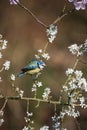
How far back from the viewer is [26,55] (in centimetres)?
848

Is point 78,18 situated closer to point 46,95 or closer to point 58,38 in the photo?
point 58,38

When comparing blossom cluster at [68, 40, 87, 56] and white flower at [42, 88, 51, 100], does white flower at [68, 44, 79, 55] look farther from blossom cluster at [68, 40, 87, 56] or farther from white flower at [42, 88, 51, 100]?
white flower at [42, 88, 51, 100]

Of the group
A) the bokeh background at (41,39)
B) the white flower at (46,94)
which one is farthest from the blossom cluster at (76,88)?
the bokeh background at (41,39)

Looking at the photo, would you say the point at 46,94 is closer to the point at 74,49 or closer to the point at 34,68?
the point at 34,68

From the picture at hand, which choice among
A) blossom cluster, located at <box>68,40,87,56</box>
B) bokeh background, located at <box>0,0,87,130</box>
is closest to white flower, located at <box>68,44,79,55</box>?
blossom cluster, located at <box>68,40,87,56</box>

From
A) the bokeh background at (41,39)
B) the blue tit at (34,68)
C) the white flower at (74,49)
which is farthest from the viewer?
the bokeh background at (41,39)

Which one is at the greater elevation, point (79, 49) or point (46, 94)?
point (79, 49)

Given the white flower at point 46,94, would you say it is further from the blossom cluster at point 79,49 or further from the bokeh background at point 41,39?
the bokeh background at point 41,39

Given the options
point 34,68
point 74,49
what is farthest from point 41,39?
point 34,68

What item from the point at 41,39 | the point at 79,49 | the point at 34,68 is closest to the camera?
the point at 34,68

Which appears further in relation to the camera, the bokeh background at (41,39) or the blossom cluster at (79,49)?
the bokeh background at (41,39)

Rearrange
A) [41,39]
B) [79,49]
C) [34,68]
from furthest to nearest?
[41,39]
[79,49]
[34,68]

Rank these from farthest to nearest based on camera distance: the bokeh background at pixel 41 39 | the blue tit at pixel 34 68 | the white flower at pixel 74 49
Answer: the bokeh background at pixel 41 39, the white flower at pixel 74 49, the blue tit at pixel 34 68

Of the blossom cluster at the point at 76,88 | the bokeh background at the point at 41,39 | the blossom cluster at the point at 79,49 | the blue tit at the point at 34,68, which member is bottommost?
the blossom cluster at the point at 76,88
